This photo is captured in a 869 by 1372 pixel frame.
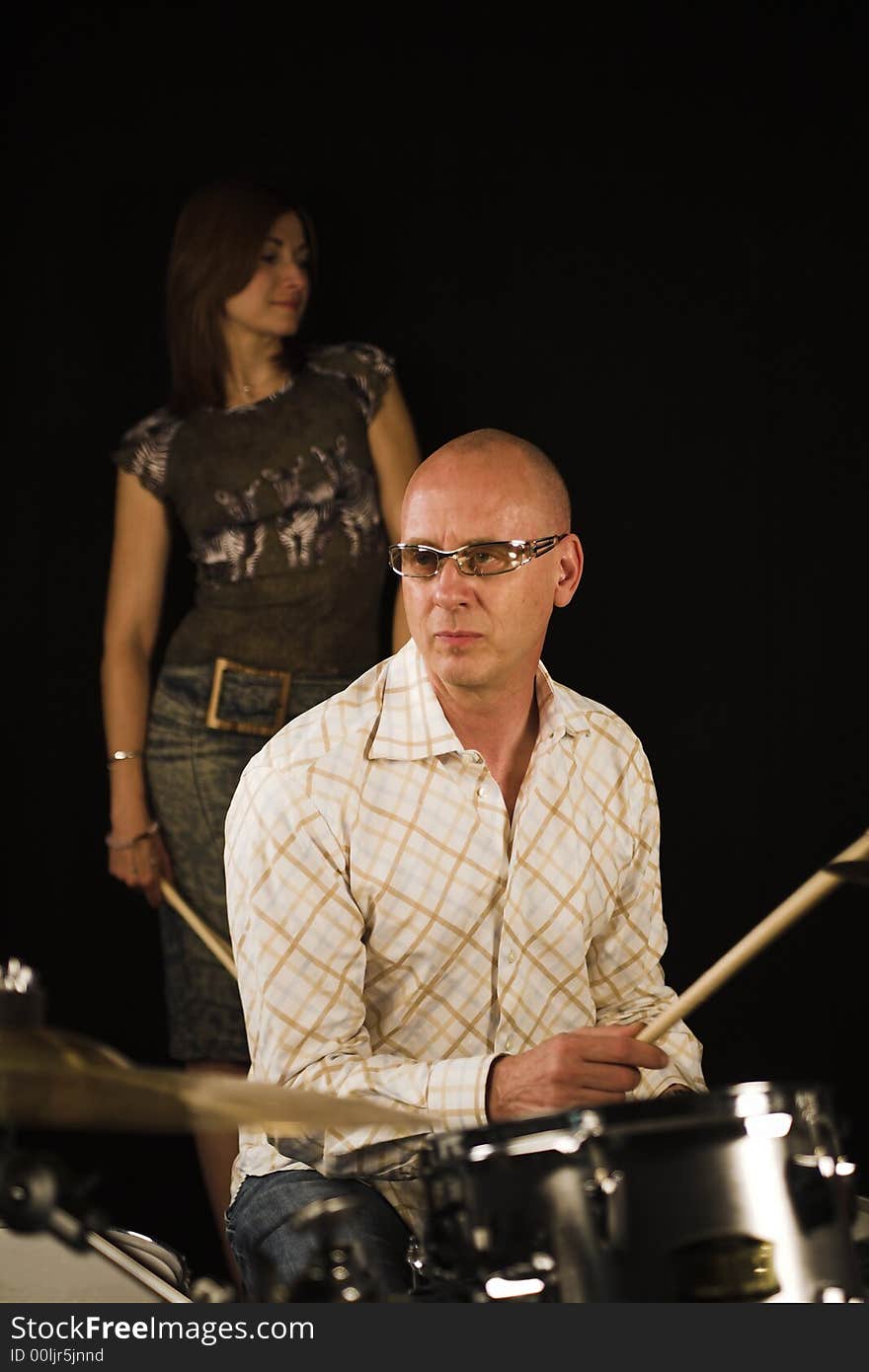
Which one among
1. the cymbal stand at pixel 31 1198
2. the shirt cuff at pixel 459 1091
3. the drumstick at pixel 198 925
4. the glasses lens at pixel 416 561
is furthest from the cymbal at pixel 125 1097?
the drumstick at pixel 198 925

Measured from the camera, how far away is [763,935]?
1517mm

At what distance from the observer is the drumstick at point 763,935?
1.45 m

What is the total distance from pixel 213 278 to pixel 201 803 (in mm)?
831

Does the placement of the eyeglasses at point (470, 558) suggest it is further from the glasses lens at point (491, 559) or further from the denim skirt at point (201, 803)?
the denim skirt at point (201, 803)

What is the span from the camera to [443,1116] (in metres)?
1.64

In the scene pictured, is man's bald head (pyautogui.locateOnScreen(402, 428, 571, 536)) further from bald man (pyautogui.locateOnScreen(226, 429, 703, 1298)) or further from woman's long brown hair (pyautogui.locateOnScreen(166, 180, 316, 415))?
woman's long brown hair (pyautogui.locateOnScreen(166, 180, 316, 415))

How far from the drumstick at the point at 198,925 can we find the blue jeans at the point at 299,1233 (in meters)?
0.49

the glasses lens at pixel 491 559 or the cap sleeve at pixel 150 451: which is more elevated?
the cap sleeve at pixel 150 451

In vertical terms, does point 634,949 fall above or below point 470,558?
below

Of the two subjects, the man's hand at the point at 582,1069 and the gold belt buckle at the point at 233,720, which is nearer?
the man's hand at the point at 582,1069

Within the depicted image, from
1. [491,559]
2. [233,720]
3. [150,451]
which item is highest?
[150,451]

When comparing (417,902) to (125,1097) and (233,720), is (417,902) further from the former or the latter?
(233,720)

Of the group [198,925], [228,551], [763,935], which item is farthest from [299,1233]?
[228,551]

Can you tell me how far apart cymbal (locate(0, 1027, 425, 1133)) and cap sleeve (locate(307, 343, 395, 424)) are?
1.38m
